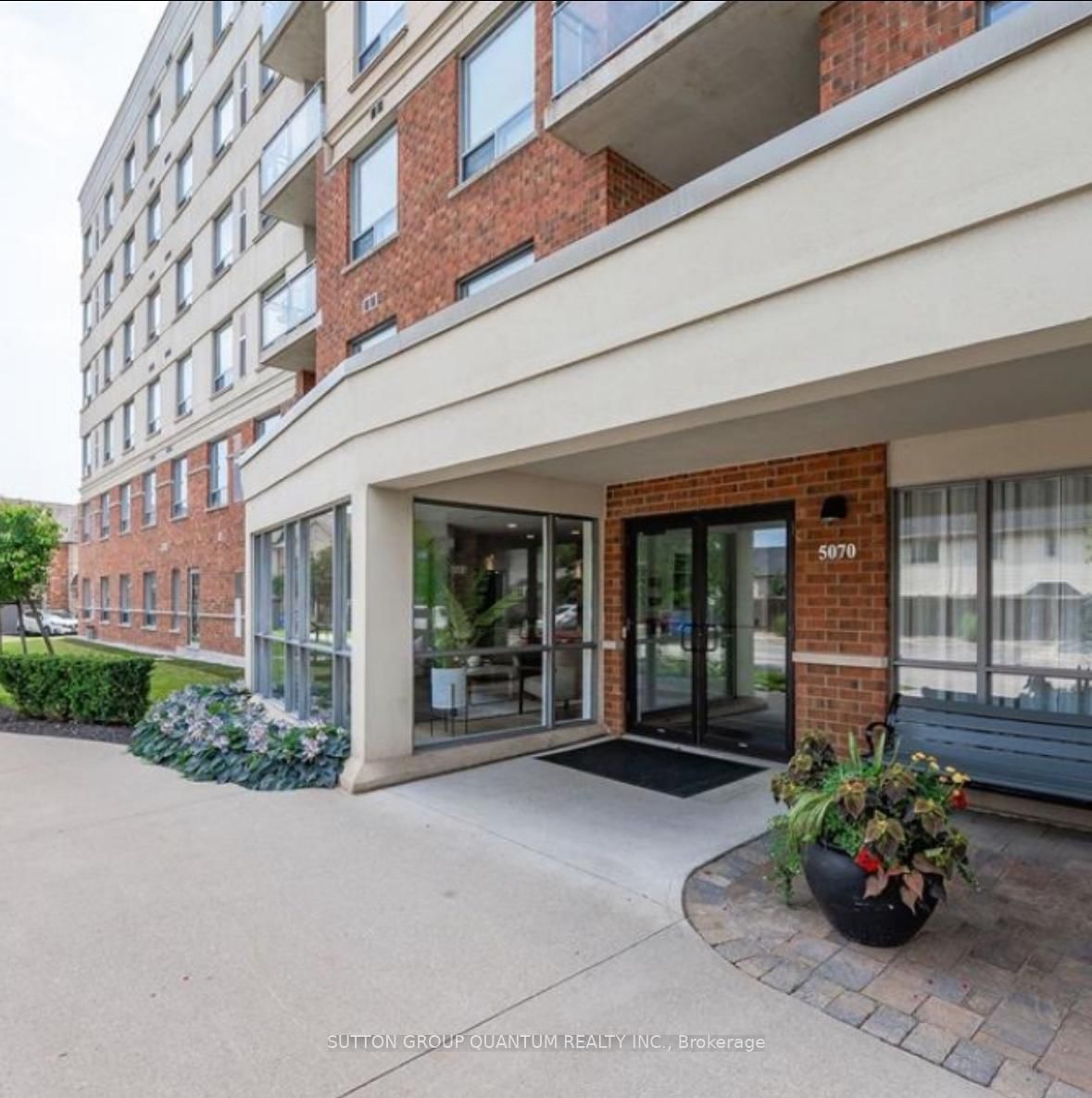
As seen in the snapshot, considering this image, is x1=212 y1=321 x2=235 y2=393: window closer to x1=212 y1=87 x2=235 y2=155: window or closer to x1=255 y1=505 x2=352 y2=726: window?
Answer: x1=212 y1=87 x2=235 y2=155: window

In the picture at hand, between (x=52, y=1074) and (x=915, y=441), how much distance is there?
645 centimetres

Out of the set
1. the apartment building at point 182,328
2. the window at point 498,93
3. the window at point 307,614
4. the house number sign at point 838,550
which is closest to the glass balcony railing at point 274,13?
the apartment building at point 182,328

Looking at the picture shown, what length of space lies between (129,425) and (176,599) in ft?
26.4

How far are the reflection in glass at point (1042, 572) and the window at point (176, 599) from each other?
2015 cm

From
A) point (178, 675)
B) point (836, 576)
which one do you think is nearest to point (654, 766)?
point (836, 576)

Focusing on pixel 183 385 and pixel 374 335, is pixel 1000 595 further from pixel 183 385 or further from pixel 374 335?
pixel 183 385

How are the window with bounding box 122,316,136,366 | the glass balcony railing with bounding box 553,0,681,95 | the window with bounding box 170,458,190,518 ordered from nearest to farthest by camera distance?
the glass balcony railing with bounding box 553,0,681,95 < the window with bounding box 170,458,190,518 < the window with bounding box 122,316,136,366

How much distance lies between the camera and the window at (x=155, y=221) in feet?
73.7

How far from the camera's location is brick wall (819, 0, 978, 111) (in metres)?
5.87

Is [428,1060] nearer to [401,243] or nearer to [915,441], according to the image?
[915,441]

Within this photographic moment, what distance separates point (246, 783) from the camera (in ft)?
21.3

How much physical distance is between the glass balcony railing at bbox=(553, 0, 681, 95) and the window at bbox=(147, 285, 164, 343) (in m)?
18.9

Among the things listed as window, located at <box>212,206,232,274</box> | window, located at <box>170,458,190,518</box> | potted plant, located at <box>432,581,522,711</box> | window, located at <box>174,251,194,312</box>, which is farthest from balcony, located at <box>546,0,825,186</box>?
window, located at <box>174,251,194,312</box>

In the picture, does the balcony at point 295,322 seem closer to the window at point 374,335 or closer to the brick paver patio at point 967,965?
the window at point 374,335
